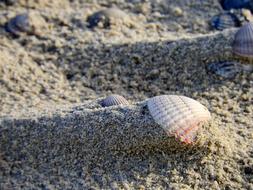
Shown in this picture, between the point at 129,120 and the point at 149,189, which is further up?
the point at 129,120

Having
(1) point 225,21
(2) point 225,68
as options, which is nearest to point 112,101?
(2) point 225,68

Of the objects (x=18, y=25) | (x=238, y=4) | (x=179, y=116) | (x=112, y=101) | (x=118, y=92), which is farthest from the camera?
(x=238, y=4)

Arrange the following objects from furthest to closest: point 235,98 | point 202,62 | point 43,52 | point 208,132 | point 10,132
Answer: point 43,52 → point 202,62 → point 235,98 → point 10,132 → point 208,132

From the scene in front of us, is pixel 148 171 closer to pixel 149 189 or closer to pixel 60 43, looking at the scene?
pixel 149 189

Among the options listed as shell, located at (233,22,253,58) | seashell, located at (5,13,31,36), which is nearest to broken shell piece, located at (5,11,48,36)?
seashell, located at (5,13,31,36)

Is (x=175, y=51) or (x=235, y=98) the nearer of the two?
(x=235, y=98)

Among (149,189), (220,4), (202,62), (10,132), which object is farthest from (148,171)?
(220,4)

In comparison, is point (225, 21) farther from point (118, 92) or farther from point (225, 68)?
point (118, 92)
